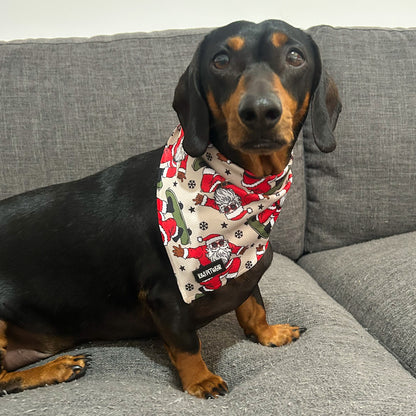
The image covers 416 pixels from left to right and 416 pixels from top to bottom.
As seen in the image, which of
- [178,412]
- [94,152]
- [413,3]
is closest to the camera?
[178,412]

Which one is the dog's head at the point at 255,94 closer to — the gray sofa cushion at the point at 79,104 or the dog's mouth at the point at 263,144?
the dog's mouth at the point at 263,144

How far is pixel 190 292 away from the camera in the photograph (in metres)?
1.33

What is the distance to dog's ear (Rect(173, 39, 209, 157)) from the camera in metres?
1.29

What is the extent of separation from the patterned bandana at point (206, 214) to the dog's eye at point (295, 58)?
31 cm

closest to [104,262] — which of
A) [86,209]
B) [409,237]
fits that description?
[86,209]

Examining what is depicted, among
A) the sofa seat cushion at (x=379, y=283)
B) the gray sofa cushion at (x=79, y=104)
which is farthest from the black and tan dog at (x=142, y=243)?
the gray sofa cushion at (x=79, y=104)

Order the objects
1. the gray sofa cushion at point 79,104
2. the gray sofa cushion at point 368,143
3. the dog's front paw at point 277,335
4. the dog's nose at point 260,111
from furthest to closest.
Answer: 1. the gray sofa cushion at point 368,143
2. the gray sofa cushion at point 79,104
3. the dog's front paw at point 277,335
4. the dog's nose at point 260,111

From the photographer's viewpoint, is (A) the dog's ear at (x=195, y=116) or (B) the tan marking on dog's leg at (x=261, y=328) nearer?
(A) the dog's ear at (x=195, y=116)

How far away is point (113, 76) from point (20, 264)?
3.10ft

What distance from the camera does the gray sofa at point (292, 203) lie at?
4.09 feet

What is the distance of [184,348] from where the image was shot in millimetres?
1339

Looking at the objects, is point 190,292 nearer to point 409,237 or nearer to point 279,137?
point 279,137

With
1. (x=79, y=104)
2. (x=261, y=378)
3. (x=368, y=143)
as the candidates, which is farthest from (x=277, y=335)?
(x=79, y=104)

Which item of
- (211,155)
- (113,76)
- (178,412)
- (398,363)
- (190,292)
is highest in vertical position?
(113,76)
